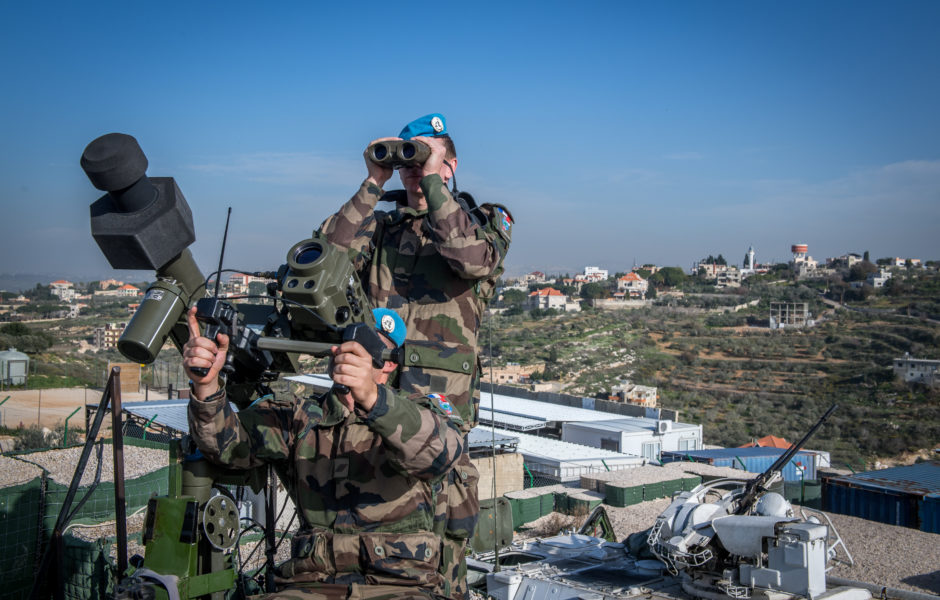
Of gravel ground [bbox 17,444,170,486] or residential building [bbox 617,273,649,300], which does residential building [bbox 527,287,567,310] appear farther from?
gravel ground [bbox 17,444,170,486]

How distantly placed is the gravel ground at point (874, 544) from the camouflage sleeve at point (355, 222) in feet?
40.5

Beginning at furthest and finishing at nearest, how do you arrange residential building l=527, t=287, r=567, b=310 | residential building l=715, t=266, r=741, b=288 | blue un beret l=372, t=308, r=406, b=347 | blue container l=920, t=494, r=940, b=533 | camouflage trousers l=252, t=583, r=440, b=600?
residential building l=715, t=266, r=741, b=288
residential building l=527, t=287, r=567, b=310
blue container l=920, t=494, r=940, b=533
blue un beret l=372, t=308, r=406, b=347
camouflage trousers l=252, t=583, r=440, b=600

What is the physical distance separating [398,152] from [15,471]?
40.1ft

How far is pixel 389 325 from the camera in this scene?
393 cm

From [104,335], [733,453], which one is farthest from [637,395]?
[104,335]

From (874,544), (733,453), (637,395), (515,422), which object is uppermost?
(515,422)

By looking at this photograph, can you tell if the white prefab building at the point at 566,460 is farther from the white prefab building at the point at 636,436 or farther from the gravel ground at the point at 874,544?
the gravel ground at the point at 874,544

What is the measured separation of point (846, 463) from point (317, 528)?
112 ft

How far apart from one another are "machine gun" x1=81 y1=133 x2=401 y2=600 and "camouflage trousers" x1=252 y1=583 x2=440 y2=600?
381 mm

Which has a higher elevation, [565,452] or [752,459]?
[565,452]

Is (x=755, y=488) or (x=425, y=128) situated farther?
(x=755, y=488)

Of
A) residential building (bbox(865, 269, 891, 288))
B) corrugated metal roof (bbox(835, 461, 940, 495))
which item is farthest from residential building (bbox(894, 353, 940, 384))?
residential building (bbox(865, 269, 891, 288))

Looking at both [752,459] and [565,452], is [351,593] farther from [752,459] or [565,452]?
[752,459]

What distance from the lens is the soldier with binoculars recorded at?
445 cm
